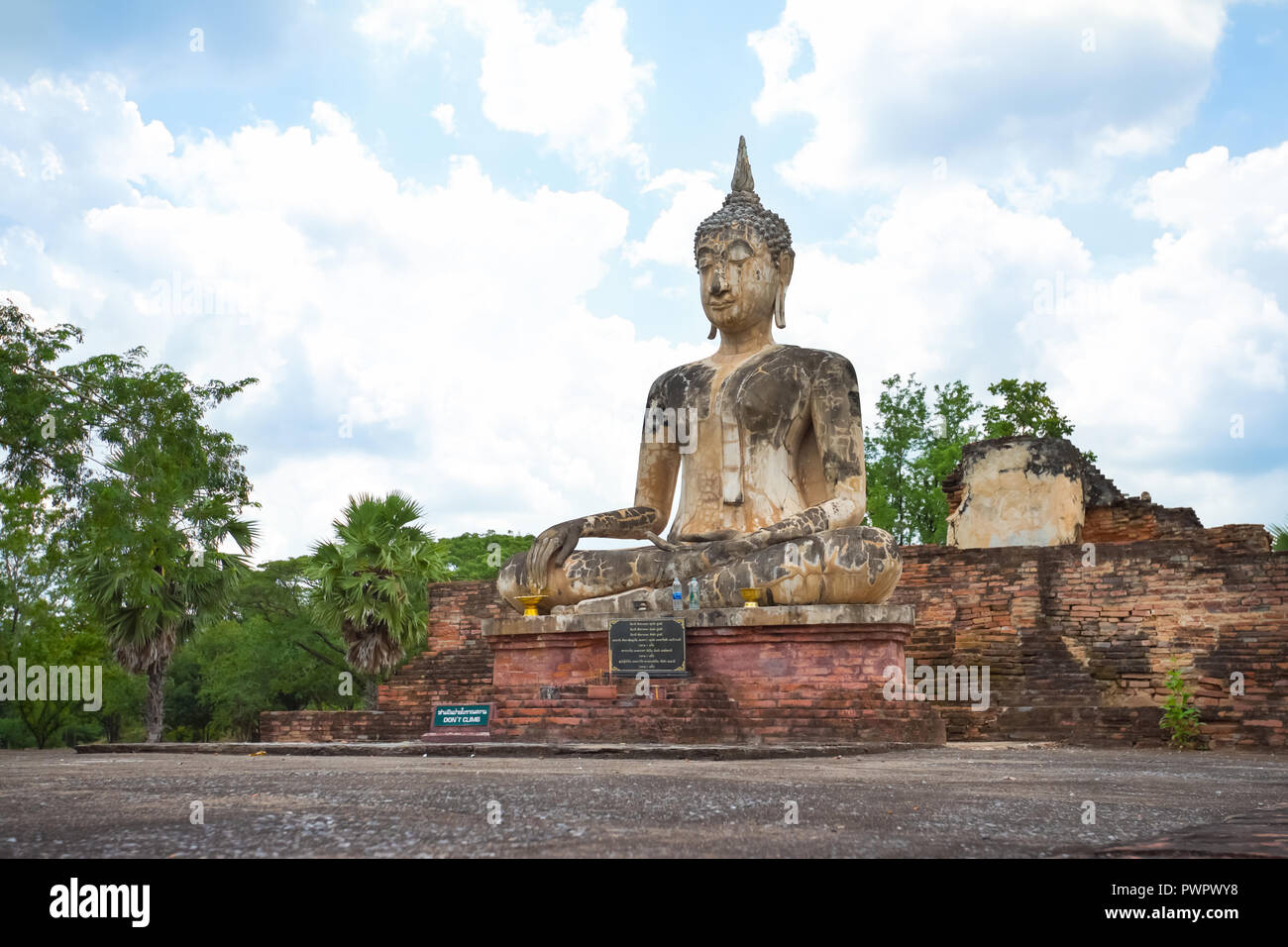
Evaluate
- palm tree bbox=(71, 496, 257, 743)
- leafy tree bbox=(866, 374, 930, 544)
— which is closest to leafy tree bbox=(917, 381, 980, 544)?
leafy tree bbox=(866, 374, 930, 544)

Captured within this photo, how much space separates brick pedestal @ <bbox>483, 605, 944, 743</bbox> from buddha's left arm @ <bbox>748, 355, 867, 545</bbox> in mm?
1180

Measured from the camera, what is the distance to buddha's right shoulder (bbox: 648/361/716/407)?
1142cm

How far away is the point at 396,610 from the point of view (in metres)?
17.8

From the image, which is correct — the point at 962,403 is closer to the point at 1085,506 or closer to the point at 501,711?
the point at 1085,506

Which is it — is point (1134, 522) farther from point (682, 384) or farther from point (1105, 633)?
point (682, 384)

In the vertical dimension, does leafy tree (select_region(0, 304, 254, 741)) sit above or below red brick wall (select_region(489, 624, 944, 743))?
above

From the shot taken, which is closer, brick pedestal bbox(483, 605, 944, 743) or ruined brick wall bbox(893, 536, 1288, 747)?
brick pedestal bbox(483, 605, 944, 743)

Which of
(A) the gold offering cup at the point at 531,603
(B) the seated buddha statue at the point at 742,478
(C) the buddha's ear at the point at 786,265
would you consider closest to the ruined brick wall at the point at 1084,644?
(A) the gold offering cup at the point at 531,603

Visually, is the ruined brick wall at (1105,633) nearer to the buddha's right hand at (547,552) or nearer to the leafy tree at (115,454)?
the buddha's right hand at (547,552)

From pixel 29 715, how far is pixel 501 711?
22.5 m

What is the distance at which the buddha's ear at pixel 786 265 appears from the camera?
11.6m

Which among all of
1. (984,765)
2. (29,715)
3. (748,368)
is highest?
(748,368)

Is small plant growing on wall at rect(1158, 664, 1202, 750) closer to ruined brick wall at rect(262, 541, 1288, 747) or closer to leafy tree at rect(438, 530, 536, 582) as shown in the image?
ruined brick wall at rect(262, 541, 1288, 747)

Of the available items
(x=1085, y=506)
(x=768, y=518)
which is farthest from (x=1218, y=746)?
(x=1085, y=506)
